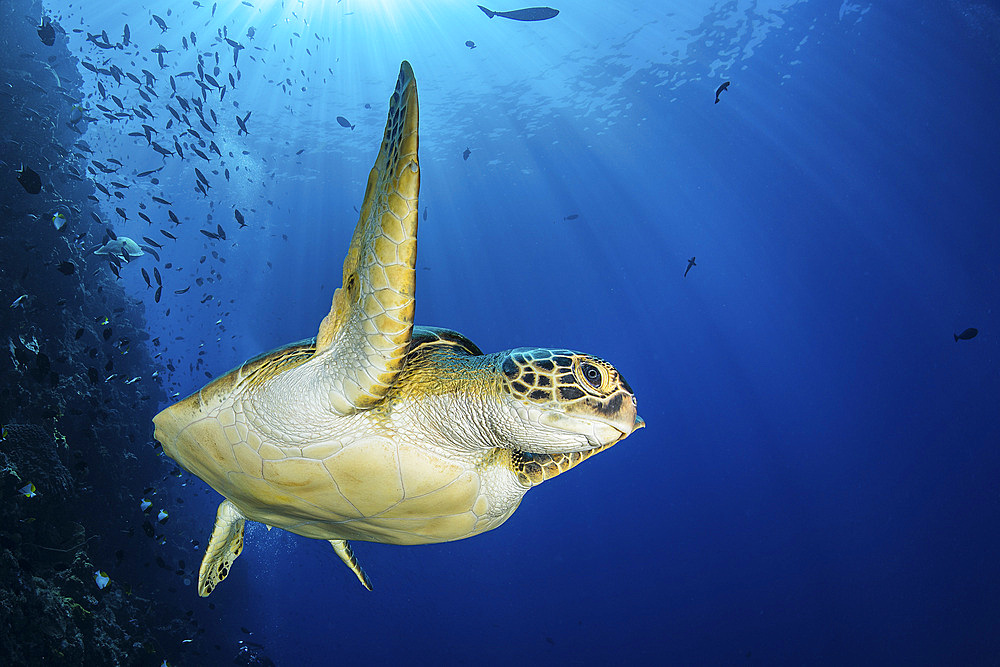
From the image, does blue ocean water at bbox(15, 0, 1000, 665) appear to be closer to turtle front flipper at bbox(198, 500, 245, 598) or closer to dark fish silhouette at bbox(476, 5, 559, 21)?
dark fish silhouette at bbox(476, 5, 559, 21)

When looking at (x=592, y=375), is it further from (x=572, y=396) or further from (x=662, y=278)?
(x=662, y=278)

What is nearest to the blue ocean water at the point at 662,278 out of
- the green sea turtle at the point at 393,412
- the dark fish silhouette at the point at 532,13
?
the dark fish silhouette at the point at 532,13

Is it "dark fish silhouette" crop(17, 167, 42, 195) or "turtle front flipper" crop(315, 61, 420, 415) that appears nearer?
"turtle front flipper" crop(315, 61, 420, 415)

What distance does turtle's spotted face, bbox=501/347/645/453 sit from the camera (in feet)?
→ 4.72

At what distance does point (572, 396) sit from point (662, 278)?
116 ft

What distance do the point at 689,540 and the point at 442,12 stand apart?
3423 centimetres

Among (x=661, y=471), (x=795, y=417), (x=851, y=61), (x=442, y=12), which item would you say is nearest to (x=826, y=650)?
(x=661, y=471)

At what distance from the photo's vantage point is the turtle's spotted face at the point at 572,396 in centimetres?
144

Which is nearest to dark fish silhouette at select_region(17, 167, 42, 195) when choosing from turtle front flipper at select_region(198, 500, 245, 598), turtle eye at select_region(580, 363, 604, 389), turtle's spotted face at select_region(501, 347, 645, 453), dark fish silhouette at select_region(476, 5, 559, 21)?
turtle front flipper at select_region(198, 500, 245, 598)

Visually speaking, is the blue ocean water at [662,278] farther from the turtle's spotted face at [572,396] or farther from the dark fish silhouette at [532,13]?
the turtle's spotted face at [572,396]

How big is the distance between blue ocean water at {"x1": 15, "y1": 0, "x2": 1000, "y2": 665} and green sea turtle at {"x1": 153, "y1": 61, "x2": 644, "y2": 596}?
1008 centimetres

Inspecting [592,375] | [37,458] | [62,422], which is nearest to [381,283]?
[592,375]

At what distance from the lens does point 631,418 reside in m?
1.44

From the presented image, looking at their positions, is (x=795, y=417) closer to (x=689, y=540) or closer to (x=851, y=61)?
(x=689, y=540)
